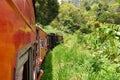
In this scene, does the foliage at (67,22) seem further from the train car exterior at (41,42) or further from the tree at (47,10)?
the train car exterior at (41,42)

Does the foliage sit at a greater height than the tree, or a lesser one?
lesser

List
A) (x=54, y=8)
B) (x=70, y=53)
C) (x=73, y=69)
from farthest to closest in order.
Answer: (x=54, y=8), (x=70, y=53), (x=73, y=69)

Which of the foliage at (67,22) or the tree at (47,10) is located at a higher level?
the tree at (47,10)

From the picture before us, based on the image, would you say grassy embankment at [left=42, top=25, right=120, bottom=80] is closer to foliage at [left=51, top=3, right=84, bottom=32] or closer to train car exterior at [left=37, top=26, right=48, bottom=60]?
train car exterior at [left=37, top=26, right=48, bottom=60]

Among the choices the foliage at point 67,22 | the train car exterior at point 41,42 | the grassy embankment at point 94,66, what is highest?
the train car exterior at point 41,42

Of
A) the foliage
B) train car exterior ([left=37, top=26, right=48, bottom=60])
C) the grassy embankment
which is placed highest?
train car exterior ([left=37, top=26, right=48, bottom=60])

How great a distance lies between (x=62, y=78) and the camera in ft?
28.6

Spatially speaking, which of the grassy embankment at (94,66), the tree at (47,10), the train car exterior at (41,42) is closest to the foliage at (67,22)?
the tree at (47,10)

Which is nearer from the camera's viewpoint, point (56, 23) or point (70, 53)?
point (70, 53)

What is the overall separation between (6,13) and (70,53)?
12.1m

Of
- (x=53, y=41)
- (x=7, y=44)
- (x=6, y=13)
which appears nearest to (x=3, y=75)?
(x=7, y=44)

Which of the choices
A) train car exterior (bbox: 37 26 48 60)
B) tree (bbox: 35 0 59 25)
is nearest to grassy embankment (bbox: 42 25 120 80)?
train car exterior (bbox: 37 26 48 60)

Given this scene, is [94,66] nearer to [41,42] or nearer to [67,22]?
[41,42]

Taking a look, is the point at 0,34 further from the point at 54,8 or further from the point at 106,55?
the point at 54,8
